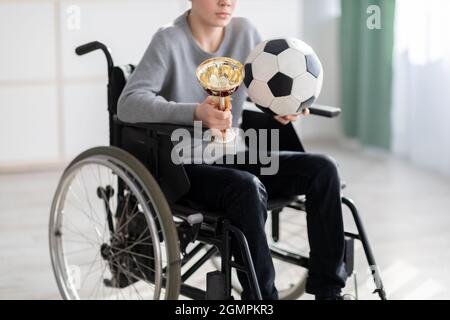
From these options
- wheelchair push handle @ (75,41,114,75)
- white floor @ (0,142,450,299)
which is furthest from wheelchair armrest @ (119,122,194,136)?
white floor @ (0,142,450,299)

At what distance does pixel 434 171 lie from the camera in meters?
3.89

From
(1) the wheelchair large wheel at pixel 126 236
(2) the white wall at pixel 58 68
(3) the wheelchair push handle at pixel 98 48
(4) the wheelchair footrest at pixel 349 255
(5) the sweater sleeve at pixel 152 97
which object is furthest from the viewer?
(2) the white wall at pixel 58 68

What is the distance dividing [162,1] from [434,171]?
1.46 meters

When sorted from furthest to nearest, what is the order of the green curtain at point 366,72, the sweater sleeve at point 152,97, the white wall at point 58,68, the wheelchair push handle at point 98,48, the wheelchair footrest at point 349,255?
the green curtain at point 366,72 < the white wall at point 58,68 < the wheelchair push handle at point 98,48 < the wheelchair footrest at point 349,255 < the sweater sleeve at point 152,97

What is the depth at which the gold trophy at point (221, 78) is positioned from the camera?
1958mm

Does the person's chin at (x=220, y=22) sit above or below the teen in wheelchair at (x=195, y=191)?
above

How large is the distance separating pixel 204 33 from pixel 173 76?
0.14m

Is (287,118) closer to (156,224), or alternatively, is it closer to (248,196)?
(248,196)

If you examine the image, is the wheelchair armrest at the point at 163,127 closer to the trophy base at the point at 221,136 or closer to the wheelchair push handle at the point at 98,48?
the trophy base at the point at 221,136

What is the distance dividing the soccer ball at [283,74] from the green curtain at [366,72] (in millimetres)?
2047

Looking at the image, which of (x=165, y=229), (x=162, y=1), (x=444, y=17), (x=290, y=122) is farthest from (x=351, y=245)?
(x=162, y=1)

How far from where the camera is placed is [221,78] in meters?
1.96

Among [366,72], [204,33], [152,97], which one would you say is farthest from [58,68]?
[152,97]

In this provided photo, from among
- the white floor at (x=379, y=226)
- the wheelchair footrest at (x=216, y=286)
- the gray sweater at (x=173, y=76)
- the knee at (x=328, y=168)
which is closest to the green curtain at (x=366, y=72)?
the white floor at (x=379, y=226)
